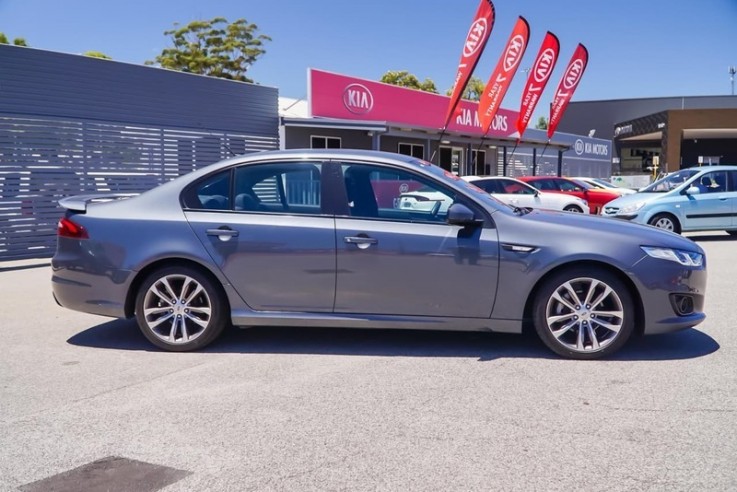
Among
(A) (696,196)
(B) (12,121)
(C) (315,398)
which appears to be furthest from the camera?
(A) (696,196)

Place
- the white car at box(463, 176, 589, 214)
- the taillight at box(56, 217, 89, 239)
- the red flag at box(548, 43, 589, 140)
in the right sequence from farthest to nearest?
the red flag at box(548, 43, 589, 140) < the white car at box(463, 176, 589, 214) < the taillight at box(56, 217, 89, 239)

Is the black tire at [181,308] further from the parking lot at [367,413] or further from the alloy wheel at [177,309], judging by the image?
the parking lot at [367,413]

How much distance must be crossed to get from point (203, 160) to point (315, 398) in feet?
38.7

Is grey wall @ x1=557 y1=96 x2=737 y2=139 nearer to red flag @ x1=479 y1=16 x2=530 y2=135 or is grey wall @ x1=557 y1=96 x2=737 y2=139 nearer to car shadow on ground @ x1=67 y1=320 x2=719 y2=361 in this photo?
red flag @ x1=479 y1=16 x2=530 y2=135

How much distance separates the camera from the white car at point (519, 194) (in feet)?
51.7

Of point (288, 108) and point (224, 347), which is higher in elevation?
point (288, 108)

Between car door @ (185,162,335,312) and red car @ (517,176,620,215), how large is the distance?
551 inches

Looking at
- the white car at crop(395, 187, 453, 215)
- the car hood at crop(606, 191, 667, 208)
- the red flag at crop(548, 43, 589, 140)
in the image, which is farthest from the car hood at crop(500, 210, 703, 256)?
the red flag at crop(548, 43, 589, 140)

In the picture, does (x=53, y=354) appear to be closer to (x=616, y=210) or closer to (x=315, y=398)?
(x=315, y=398)

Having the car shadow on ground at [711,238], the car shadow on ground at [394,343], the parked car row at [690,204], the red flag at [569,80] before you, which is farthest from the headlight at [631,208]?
the red flag at [569,80]

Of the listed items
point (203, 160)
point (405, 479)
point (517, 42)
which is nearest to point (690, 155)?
point (517, 42)

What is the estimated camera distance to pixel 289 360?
504 centimetres

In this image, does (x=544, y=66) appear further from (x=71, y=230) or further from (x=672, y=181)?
(x=71, y=230)

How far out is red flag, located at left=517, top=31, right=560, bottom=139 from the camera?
2405 centimetres
